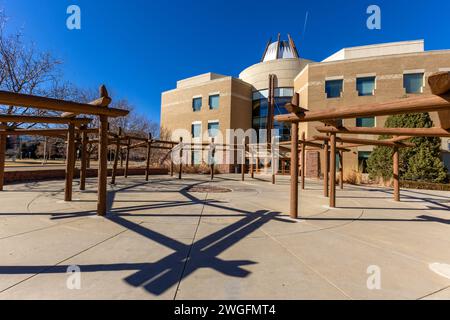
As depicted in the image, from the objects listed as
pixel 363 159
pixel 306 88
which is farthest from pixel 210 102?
pixel 363 159

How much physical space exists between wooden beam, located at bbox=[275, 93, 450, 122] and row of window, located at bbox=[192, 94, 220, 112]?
22781 millimetres

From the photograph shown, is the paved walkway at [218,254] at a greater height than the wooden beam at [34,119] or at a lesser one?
lesser

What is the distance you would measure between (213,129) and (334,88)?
44.2ft

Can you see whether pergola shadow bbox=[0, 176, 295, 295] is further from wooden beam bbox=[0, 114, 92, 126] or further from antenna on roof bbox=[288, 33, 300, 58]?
antenna on roof bbox=[288, 33, 300, 58]

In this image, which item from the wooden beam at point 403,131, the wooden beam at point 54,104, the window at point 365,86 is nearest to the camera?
the wooden beam at point 54,104

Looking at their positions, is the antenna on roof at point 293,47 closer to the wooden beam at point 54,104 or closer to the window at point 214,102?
the window at point 214,102

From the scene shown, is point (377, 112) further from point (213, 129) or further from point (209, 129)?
point (209, 129)

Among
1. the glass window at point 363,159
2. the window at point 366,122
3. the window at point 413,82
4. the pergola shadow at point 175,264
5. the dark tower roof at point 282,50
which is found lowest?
the pergola shadow at point 175,264

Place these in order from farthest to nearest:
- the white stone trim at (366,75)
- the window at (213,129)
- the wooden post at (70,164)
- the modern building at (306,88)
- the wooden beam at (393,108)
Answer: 1. the window at (213,129)
2. the white stone trim at (366,75)
3. the modern building at (306,88)
4. the wooden post at (70,164)
5. the wooden beam at (393,108)

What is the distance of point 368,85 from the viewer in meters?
20.3

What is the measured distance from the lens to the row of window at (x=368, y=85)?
19156 mm

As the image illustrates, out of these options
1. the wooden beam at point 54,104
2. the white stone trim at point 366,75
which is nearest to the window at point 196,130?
the white stone trim at point 366,75
